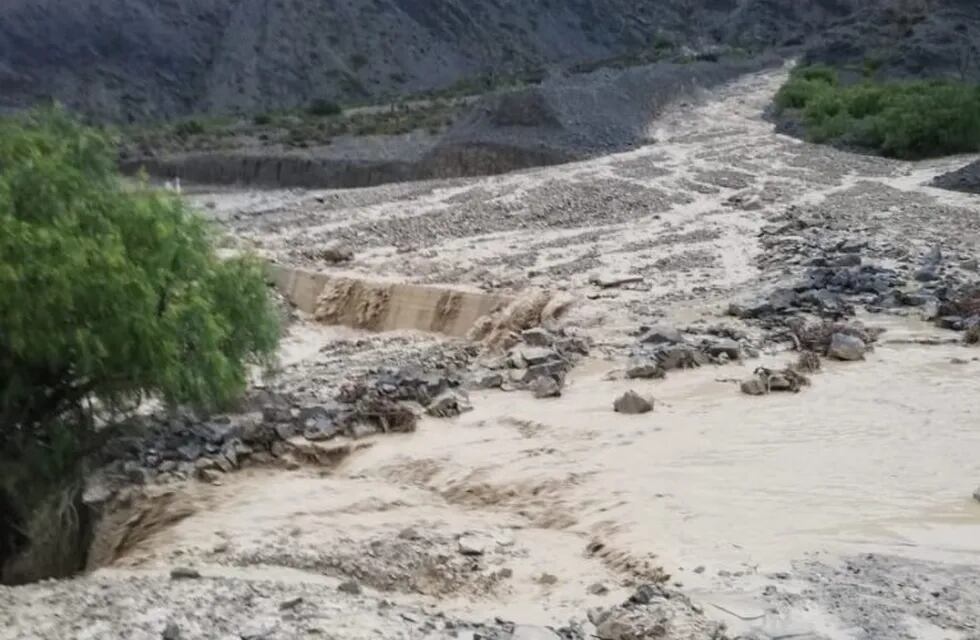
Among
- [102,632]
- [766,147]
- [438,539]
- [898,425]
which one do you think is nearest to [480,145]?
[766,147]

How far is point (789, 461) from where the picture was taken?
11.3m

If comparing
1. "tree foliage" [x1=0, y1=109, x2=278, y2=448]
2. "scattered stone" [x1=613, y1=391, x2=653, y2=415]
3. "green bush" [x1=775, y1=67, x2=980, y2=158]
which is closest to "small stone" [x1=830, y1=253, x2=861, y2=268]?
"scattered stone" [x1=613, y1=391, x2=653, y2=415]

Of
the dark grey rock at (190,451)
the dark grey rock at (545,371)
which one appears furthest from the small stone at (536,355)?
the dark grey rock at (190,451)

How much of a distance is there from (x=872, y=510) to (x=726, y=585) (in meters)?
2.25

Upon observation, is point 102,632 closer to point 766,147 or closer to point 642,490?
point 642,490

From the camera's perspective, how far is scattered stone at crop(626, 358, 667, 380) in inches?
557

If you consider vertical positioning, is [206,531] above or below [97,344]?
below

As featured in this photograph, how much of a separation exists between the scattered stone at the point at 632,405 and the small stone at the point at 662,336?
2.11 metres

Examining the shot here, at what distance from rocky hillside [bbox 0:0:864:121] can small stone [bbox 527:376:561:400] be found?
141 feet

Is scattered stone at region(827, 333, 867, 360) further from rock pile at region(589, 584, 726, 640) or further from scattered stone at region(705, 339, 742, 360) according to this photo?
rock pile at region(589, 584, 726, 640)

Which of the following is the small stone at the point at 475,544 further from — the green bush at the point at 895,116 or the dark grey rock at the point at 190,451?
the green bush at the point at 895,116

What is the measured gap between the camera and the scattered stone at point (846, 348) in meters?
14.4

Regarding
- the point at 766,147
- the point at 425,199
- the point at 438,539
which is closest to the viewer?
the point at 438,539

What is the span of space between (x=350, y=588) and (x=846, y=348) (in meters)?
7.82
